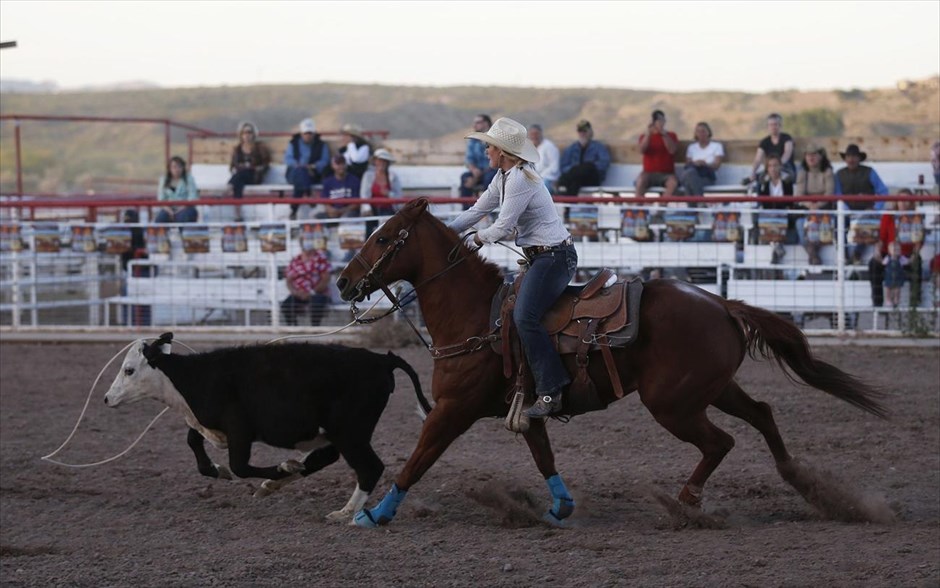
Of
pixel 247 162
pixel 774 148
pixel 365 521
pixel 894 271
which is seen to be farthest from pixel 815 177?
pixel 365 521

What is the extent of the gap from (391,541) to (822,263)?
8825 mm

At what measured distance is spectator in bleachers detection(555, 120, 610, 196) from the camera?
16.4 m

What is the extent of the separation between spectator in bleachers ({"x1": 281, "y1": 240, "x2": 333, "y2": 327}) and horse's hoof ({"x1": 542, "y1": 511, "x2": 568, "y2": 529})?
782cm

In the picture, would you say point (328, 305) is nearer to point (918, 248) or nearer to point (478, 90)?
point (918, 248)

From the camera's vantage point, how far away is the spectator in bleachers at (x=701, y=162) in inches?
627

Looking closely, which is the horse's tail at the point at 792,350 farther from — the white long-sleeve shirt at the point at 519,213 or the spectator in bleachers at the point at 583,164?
the spectator in bleachers at the point at 583,164

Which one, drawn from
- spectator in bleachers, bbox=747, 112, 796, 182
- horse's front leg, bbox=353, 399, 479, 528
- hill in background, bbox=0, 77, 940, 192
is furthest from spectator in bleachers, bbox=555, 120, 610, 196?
hill in background, bbox=0, 77, 940, 192

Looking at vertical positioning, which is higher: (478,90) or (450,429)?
(478,90)

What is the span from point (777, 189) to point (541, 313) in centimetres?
865

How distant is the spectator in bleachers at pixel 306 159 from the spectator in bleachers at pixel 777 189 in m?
6.08

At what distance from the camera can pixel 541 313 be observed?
6.94 meters

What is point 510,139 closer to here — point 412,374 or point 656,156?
point 412,374

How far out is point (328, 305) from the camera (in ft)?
47.8

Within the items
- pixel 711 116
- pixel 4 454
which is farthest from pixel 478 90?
pixel 4 454
